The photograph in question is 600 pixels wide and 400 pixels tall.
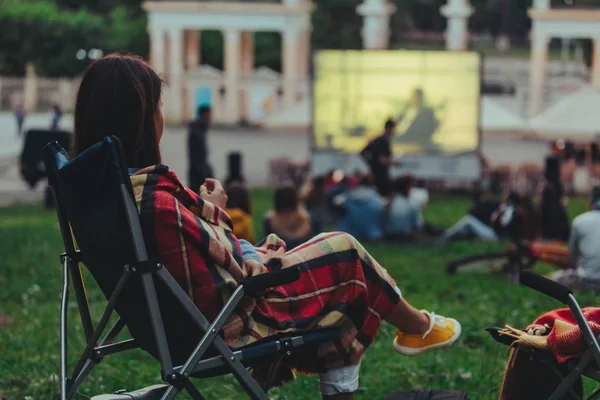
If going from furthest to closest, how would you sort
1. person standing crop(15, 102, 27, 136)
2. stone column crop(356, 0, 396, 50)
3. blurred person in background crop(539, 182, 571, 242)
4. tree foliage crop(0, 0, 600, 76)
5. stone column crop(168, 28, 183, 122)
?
tree foliage crop(0, 0, 600, 76) → stone column crop(356, 0, 396, 50) → stone column crop(168, 28, 183, 122) → person standing crop(15, 102, 27, 136) → blurred person in background crop(539, 182, 571, 242)

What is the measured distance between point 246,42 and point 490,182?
2929cm

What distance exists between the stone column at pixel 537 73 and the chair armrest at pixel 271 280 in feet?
132

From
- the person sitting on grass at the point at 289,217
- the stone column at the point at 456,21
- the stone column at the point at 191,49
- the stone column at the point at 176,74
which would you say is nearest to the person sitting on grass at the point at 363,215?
the person sitting on grass at the point at 289,217

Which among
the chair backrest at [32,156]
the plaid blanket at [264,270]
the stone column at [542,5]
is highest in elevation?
the stone column at [542,5]

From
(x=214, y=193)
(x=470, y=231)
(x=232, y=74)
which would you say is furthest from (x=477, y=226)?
(x=232, y=74)

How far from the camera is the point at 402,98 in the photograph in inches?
1049

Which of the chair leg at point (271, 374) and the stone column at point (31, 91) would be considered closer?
the chair leg at point (271, 374)

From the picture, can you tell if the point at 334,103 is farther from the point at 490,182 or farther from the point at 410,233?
the point at 410,233

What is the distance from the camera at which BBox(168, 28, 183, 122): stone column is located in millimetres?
48406

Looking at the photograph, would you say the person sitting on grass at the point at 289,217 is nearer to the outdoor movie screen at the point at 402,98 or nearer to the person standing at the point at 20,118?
the outdoor movie screen at the point at 402,98

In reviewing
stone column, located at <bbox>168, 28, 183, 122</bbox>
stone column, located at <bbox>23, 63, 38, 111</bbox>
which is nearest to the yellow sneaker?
stone column, located at <bbox>168, 28, 183, 122</bbox>

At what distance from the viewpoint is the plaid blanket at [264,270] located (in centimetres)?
411

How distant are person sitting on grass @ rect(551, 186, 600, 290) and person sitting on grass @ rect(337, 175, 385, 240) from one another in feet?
19.2

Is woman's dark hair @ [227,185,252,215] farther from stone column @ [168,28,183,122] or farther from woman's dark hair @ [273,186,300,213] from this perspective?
stone column @ [168,28,183,122]
